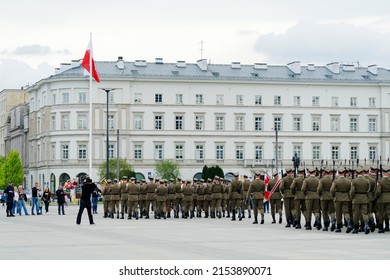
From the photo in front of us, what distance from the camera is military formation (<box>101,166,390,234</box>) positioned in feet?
77.8

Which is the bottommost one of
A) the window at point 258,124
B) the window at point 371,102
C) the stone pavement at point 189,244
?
the stone pavement at point 189,244

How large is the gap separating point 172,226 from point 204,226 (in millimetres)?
1006

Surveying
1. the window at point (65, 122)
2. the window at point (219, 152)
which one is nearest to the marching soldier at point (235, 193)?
the window at point (219, 152)

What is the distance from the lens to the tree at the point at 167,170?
92.2 metres

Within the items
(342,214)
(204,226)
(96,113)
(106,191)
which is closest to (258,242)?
(342,214)

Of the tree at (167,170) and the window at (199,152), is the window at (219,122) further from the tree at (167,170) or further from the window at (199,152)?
the tree at (167,170)

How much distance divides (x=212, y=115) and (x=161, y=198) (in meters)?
65.5

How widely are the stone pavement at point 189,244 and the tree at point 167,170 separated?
64.5 m

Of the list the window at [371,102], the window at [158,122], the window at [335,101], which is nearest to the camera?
the window at [158,122]

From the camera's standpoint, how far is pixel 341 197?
24.0m

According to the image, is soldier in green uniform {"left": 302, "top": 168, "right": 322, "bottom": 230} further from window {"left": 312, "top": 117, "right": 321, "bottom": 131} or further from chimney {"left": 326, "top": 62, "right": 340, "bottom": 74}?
chimney {"left": 326, "top": 62, "right": 340, "bottom": 74}

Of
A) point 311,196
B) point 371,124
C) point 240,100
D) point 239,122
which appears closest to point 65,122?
point 239,122

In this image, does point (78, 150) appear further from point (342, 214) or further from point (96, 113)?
point (342, 214)

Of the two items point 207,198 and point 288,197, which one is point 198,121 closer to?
point 207,198
